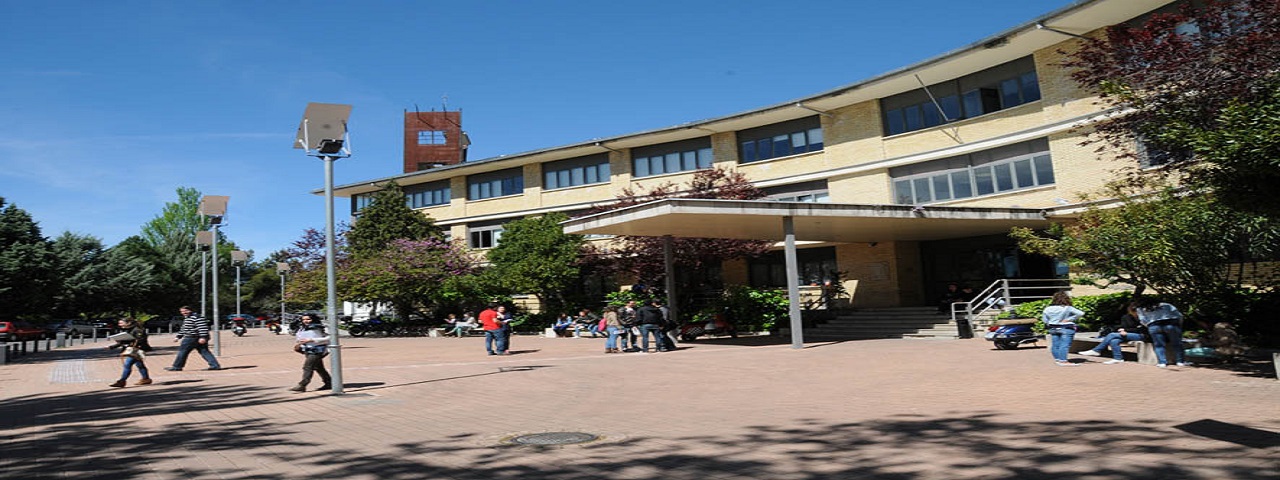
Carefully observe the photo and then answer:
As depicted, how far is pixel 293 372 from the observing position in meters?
16.0

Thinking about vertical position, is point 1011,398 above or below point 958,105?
below

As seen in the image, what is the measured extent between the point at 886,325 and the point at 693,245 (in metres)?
7.37

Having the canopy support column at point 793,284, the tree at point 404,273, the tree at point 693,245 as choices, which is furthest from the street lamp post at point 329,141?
the tree at point 404,273

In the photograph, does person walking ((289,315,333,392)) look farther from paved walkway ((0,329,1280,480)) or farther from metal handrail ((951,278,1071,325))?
metal handrail ((951,278,1071,325))

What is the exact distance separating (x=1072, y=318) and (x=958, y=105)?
14.3 metres

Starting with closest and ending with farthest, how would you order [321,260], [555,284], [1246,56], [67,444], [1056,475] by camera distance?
1. [1056,475]
2. [67,444]
3. [1246,56]
4. [555,284]
5. [321,260]

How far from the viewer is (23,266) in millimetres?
23578

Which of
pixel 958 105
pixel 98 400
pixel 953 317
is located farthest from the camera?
pixel 958 105

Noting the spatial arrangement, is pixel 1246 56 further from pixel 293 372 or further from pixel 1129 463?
pixel 293 372

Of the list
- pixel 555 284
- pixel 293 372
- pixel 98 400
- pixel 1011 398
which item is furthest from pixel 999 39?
pixel 98 400

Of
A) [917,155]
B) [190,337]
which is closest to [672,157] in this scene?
[917,155]

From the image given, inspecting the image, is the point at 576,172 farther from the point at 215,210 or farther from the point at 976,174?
the point at 976,174

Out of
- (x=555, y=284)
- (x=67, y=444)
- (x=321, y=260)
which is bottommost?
(x=67, y=444)

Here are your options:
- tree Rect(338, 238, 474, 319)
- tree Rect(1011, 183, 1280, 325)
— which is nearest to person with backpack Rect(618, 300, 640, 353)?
tree Rect(1011, 183, 1280, 325)
